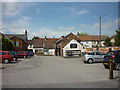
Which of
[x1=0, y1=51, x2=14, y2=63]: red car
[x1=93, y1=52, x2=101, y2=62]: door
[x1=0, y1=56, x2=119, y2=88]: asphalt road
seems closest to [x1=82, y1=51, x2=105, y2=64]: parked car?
[x1=93, y1=52, x2=101, y2=62]: door

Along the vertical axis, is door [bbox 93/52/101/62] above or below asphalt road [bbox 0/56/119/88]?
above

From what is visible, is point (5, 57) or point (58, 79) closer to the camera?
point (58, 79)

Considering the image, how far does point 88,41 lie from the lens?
234 ft

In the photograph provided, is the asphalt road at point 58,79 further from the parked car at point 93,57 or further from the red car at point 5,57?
the red car at point 5,57

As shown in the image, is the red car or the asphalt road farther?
the red car

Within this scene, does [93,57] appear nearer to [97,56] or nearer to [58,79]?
[97,56]

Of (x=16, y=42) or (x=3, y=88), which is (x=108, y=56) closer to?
(x=3, y=88)

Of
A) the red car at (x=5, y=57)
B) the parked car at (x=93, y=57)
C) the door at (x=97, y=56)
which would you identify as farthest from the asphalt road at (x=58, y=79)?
the red car at (x=5, y=57)

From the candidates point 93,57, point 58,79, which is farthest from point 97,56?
point 58,79

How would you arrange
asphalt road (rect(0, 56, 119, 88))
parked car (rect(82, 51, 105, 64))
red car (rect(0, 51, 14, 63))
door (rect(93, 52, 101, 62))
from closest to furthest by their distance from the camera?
asphalt road (rect(0, 56, 119, 88))
red car (rect(0, 51, 14, 63))
parked car (rect(82, 51, 105, 64))
door (rect(93, 52, 101, 62))

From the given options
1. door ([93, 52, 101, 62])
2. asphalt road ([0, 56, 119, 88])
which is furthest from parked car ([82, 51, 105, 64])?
asphalt road ([0, 56, 119, 88])

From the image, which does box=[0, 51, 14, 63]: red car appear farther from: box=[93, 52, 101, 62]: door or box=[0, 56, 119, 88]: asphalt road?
box=[93, 52, 101, 62]: door

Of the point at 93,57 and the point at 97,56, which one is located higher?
the point at 97,56

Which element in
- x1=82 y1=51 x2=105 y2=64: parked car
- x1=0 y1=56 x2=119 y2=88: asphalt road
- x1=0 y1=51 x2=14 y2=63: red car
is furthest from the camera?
x1=82 y1=51 x2=105 y2=64: parked car
